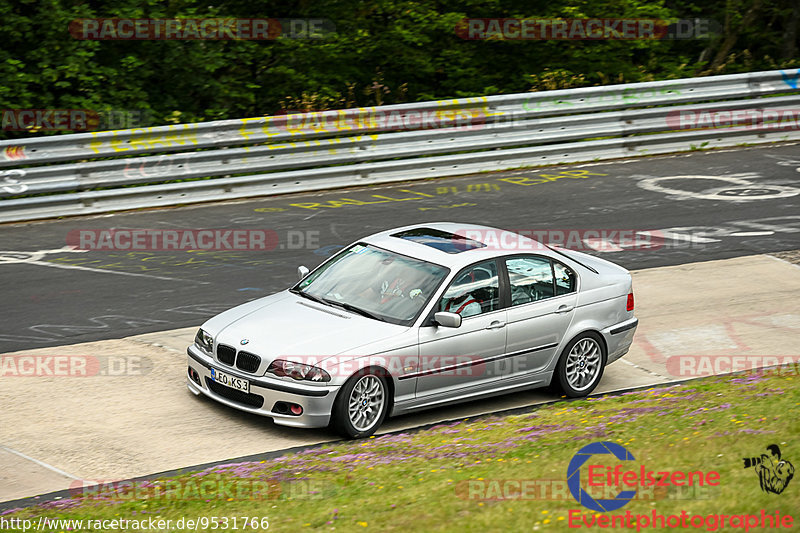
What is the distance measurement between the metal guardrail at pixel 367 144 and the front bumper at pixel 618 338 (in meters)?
7.86

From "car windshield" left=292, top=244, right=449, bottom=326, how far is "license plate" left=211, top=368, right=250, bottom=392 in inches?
46.2

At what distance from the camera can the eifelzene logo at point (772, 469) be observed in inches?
241

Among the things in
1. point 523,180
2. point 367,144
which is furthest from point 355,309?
point 523,180

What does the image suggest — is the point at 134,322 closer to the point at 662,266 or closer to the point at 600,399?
the point at 600,399

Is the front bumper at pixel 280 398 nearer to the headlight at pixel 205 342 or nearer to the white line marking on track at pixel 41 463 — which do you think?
the headlight at pixel 205 342

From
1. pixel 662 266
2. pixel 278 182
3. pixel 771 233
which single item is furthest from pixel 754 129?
pixel 278 182

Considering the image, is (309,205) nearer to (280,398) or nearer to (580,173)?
(580,173)

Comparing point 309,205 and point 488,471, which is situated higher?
point 309,205

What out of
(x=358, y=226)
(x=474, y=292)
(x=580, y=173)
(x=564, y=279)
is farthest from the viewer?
(x=580, y=173)

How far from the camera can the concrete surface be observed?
7995 millimetres

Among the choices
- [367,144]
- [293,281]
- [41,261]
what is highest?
[367,144]

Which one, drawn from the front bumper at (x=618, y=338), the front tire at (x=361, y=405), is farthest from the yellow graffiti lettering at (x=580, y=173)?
the front tire at (x=361, y=405)

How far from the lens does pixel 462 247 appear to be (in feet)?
31.4

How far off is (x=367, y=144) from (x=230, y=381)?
9209mm
